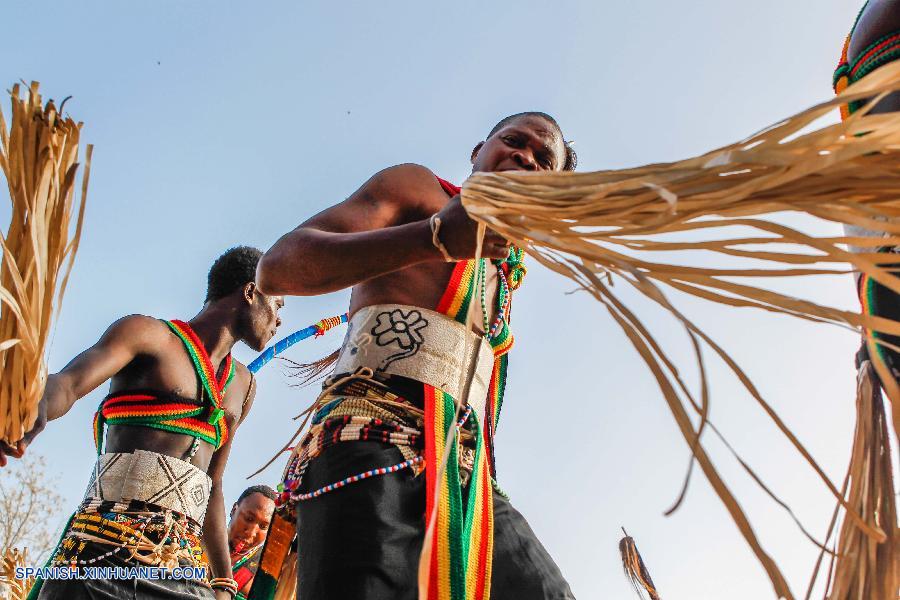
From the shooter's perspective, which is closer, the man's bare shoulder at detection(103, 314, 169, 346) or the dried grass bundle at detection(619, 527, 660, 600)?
the man's bare shoulder at detection(103, 314, 169, 346)

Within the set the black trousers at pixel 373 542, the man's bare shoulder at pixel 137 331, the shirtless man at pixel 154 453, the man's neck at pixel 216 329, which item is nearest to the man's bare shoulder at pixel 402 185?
the black trousers at pixel 373 542

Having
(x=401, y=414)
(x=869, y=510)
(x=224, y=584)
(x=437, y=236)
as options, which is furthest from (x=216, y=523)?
(x=869, y=510)

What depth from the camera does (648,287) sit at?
4.11ft

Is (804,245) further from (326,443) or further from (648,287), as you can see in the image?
(326,443)

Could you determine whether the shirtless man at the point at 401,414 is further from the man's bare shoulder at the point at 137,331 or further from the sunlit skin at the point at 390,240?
the man's bare shoulder at the point at 137,331

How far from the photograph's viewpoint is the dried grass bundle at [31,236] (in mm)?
2375

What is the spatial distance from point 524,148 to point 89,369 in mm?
1801

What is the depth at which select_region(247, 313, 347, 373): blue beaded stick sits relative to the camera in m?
5.57

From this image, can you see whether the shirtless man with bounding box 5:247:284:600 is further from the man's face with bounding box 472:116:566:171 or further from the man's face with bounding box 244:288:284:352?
the man's face with bounding box 472:116:566:171

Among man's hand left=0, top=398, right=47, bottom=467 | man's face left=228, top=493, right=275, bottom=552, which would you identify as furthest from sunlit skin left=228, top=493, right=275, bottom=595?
man's hand left=0, top=398, right=47, bottom=467

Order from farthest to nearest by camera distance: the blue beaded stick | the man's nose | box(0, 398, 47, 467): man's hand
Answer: the blue beaded stick → the man's nose → box(0, 398, 47, 467): man's hand

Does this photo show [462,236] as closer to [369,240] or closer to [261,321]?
[369,240]

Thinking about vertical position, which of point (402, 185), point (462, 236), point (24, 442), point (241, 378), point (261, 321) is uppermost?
point (261, 321)

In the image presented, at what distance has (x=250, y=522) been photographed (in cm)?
672
